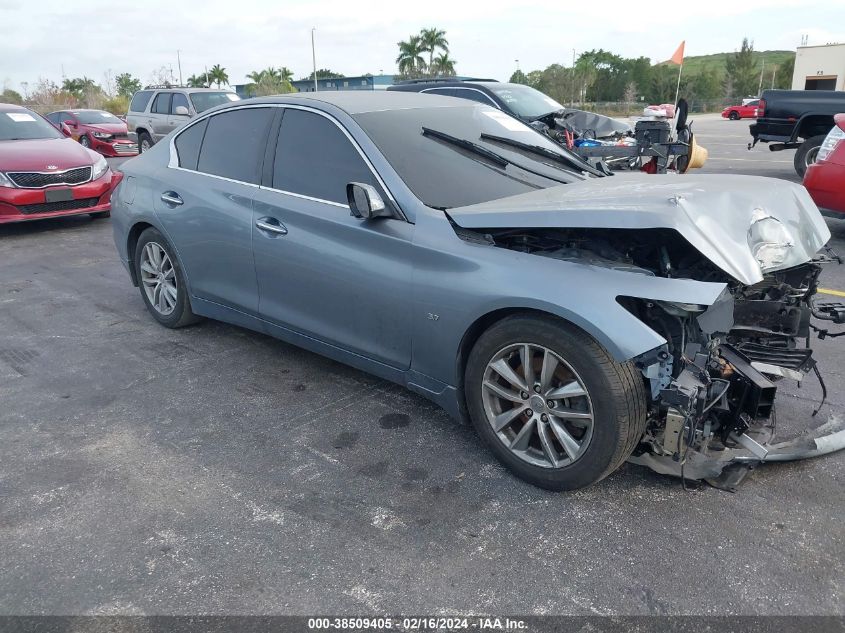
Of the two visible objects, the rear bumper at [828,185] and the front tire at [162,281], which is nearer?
the front tire at [162,281]

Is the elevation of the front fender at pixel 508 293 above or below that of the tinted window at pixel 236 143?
below

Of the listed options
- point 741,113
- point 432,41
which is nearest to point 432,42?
point 432,41

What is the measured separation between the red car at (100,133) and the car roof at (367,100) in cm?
1548

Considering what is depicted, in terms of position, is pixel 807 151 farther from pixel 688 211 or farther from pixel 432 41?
pixel 432 41

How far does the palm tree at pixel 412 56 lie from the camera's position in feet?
227

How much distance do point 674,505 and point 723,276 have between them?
995 mm

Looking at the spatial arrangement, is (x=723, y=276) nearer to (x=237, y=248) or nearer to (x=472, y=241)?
(x=472, y=241)

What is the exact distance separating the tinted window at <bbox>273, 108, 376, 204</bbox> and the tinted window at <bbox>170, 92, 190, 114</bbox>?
43.7ft

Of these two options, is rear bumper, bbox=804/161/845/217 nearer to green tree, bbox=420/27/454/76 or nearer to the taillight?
the taillight

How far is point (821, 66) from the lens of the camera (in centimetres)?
3631

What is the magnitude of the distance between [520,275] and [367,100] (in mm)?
1881

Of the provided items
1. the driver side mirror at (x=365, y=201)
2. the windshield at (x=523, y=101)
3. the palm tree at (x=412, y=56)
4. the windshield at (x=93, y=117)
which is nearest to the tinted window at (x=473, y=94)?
the windshield at (x=523, y=101)

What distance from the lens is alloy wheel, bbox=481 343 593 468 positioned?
2885mm

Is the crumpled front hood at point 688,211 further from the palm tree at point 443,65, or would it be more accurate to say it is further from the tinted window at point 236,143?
the palm tree at point 443,65
